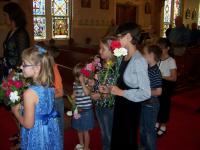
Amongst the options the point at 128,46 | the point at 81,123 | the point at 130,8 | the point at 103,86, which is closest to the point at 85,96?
the point at 81,123

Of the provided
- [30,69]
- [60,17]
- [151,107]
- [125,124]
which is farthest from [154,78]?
[60,17]

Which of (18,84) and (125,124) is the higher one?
(18,84)

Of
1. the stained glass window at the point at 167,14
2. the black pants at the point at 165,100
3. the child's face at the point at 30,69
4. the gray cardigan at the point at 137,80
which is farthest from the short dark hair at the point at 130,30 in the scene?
the stained glass window at the point at 167,14

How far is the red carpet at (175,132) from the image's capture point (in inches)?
170

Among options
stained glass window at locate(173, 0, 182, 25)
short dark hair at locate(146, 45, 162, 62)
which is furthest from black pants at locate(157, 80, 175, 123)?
stained glass window at locate(173, 0, 182, 25)

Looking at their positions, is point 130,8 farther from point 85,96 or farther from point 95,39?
point 85,96

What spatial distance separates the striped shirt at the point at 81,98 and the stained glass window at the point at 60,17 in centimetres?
803

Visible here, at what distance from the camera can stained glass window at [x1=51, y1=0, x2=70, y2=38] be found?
37.2 feet

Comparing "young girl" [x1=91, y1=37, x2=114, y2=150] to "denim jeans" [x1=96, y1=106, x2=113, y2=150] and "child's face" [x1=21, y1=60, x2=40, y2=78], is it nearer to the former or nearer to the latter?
"denim jeans" [x1=96, y1=106, x2=113, y2=150]

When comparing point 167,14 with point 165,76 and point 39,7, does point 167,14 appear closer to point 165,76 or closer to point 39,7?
point 39,7

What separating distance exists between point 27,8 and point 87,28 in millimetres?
3509

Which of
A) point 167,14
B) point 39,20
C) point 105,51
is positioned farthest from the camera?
point 167,14

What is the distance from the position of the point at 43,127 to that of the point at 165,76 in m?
2.17

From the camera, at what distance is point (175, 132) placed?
4.92m
